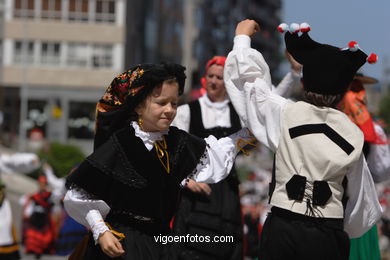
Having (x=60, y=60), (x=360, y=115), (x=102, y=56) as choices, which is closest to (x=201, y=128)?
(x=360, y=115)

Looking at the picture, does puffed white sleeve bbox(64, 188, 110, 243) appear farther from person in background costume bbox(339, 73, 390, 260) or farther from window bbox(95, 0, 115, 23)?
window bbox(95, 0, 115, 23)

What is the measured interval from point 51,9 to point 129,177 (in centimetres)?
4124

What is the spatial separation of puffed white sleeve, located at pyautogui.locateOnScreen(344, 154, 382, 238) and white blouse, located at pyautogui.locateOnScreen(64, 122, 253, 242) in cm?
66

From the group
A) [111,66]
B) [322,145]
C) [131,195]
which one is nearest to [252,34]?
[322,145]

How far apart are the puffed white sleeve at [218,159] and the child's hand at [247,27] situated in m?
0.57

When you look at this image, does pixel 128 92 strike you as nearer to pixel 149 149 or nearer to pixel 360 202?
pixel 149 149

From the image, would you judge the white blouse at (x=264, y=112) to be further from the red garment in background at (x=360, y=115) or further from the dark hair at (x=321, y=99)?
the red garment in background at (x=360, y=115)

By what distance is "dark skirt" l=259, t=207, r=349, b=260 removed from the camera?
4156mm

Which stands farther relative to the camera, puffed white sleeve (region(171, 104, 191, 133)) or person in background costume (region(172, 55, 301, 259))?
puffed white sleeve (region(171, 104, 191, 133))

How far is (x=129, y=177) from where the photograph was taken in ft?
13.9

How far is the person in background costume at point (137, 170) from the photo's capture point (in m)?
4.23

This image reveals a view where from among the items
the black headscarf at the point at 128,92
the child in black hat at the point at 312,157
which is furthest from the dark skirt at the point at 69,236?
the child in black hat at the point at 312,157

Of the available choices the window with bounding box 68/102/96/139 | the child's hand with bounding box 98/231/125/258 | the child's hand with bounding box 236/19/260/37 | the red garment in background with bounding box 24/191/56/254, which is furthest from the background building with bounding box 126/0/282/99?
the child's hand with bounding box 98/231/125/258

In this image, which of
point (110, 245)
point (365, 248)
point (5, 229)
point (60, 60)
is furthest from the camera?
point (60, 60)
